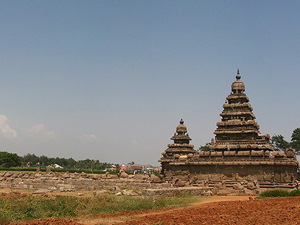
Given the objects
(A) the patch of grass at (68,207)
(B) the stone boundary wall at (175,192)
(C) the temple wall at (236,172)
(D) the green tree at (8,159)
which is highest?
(D) the green tree at (8,159)

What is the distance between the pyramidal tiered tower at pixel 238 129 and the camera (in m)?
33.4

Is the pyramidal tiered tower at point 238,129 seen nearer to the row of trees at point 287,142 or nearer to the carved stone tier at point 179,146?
the carved stone tier at point 179,146

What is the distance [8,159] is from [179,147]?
45.4 m

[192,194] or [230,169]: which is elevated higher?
[230,169]

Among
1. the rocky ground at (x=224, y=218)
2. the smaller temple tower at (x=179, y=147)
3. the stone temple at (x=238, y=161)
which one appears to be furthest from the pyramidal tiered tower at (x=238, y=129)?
the rocky ground at (x=224, y=218)

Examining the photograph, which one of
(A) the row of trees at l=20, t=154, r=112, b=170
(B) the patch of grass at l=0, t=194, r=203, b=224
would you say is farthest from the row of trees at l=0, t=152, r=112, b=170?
(B) the patch of grass at l=0, t=194, r=203, b=224

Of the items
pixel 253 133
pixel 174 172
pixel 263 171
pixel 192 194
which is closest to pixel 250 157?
pixel 263 171

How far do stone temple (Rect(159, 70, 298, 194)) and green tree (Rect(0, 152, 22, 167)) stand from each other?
5205cm

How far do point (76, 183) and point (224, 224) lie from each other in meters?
21.5

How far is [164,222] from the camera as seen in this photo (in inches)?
448

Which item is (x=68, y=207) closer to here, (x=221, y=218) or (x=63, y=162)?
(x=221, y=218)

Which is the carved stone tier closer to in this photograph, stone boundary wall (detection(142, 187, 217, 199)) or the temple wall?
the temple wall

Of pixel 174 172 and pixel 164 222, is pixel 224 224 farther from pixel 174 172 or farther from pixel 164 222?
pixel 174 172

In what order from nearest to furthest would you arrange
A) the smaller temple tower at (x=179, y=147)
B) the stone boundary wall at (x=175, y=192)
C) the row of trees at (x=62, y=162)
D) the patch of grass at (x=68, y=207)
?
1. the patch of grass at (x=68, y=207)
2. the stone boundary wall at (x=175, y=192)
3. the smaller temple tower at (x=179, y=147)
4. the row of trees at (x=62, y=162)
